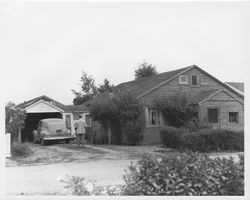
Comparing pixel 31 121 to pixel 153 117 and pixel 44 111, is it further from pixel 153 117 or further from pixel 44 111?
pixel 153 117

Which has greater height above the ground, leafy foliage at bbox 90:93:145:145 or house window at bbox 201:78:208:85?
house window at bbox 201:78:208:85

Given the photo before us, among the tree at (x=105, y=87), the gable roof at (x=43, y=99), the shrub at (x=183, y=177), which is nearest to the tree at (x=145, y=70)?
the tree at (x=105, y=87)

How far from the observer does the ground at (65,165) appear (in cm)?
801

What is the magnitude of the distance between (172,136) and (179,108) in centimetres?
79

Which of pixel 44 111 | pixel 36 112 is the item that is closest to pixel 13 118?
pixel 36 112

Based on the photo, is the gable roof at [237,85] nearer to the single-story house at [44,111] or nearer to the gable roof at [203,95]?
the gable roof at [203,95]

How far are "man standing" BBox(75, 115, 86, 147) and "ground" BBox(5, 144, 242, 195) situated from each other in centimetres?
18

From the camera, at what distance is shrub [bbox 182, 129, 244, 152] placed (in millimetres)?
8445

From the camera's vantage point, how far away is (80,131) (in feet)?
31.3

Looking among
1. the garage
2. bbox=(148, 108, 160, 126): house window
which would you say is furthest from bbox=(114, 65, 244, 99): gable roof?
the garage

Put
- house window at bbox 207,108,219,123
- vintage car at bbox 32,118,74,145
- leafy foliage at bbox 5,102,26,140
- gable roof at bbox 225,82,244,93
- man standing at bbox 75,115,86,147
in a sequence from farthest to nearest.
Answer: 1. man standing at bbox 75,115,86,147
2. house window at bbox 207,108,219,123
3. vintage car at bbox 32,118,74,145
4. leafy foliage at bbox 5,102,26,140
5. gable roof at bbox 225,82,244,93

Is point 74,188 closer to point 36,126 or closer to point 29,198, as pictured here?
point 29,198

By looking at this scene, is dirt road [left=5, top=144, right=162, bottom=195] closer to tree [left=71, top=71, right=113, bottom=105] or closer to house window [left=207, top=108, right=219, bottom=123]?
tree [left=71, top=71, right=113, bottom=105]

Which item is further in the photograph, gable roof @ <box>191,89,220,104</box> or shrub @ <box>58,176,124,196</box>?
gable roof @ <box>191,89,220,104</box>
